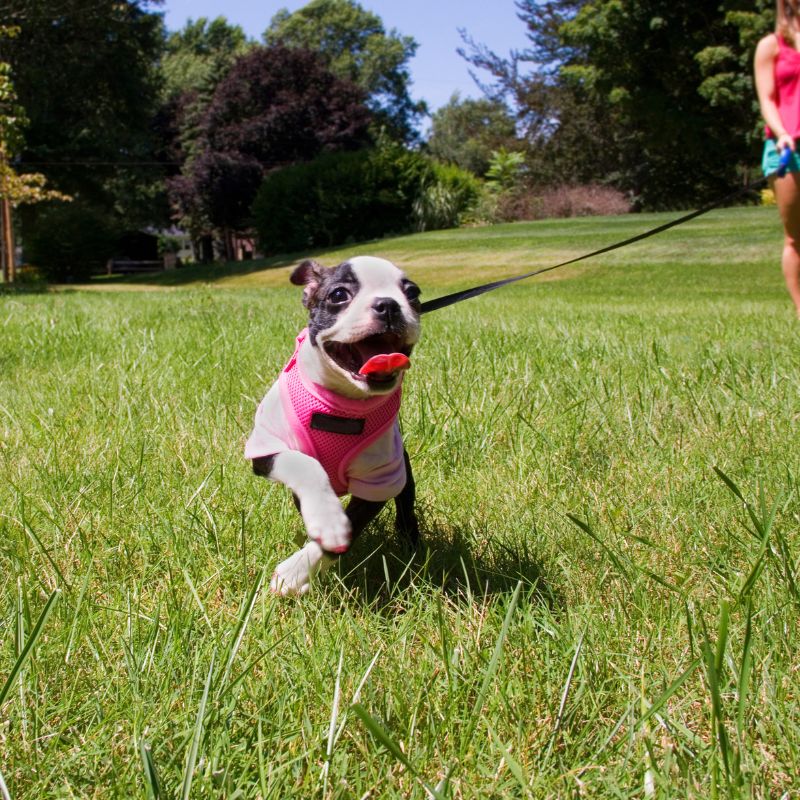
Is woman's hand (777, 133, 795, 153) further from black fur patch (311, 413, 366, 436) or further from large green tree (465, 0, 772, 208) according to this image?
large green tree (465, 0, 772, 208)

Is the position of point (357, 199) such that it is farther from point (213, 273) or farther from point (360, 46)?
point (360, 46)

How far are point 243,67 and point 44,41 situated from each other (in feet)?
30.0

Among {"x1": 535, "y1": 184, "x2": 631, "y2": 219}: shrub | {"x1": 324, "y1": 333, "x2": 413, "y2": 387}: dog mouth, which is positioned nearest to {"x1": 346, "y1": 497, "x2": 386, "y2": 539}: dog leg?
{"x1": 324, "y1": 333, "x2": 413, "y2": 387}: dog mouth

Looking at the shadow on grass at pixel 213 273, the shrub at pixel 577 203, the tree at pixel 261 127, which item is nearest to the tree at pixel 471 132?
the shrub at pixel 577 203

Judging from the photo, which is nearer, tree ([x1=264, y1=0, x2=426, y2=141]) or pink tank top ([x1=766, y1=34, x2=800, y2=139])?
pink tank top ([x1=766, y1=34, x2=800, y2=139])

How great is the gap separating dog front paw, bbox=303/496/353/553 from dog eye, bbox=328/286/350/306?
1.78ft

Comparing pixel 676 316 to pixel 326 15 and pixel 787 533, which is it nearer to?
pixel 787 533

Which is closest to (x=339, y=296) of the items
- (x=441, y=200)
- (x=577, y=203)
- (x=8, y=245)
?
(x=8, y=245)

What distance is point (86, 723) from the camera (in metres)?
1.43

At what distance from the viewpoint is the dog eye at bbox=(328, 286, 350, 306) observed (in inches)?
82.0

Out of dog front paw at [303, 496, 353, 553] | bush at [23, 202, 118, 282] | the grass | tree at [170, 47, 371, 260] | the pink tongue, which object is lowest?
the grass

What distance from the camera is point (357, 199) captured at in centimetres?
2778

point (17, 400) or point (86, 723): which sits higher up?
point (17, 400)

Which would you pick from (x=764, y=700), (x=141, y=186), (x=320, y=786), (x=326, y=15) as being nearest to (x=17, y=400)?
(x=320, y=786)
